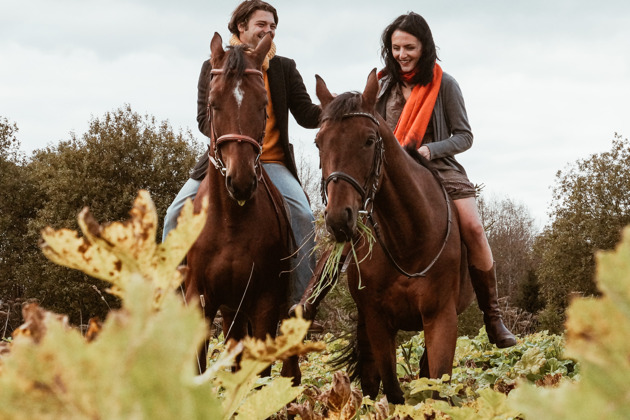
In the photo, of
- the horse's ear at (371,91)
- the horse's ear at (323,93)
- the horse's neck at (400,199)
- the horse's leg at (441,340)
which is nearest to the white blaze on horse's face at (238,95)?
the horse's ear at (323,93)

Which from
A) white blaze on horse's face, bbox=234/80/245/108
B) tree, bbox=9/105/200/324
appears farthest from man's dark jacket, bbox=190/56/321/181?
tree, bbox=9/105/200/324

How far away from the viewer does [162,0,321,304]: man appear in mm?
5062

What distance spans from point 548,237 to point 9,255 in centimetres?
2633

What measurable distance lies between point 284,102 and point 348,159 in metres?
1.83

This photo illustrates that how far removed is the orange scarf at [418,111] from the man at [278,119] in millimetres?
791

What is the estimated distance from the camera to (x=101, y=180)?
91.9 feet

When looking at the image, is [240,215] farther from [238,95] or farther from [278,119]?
[278,119]

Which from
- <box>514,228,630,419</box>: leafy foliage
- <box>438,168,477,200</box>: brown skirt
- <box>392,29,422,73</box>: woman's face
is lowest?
<box>514,228,630,419</box>: leafy foliage

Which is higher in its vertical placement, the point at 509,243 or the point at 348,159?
the point at 509,243

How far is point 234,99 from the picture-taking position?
441 cm

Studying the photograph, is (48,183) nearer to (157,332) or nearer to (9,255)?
(9,255)

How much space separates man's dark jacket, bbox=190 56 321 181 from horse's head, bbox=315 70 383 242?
1.39 metres

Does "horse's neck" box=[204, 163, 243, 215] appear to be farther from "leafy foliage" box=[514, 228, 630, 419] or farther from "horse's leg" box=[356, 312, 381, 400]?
"leafy foliage" box=[514, 228, 630, 419]

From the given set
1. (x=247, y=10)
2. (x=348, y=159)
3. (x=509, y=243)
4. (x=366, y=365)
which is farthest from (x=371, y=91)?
(x=509, y=243)
